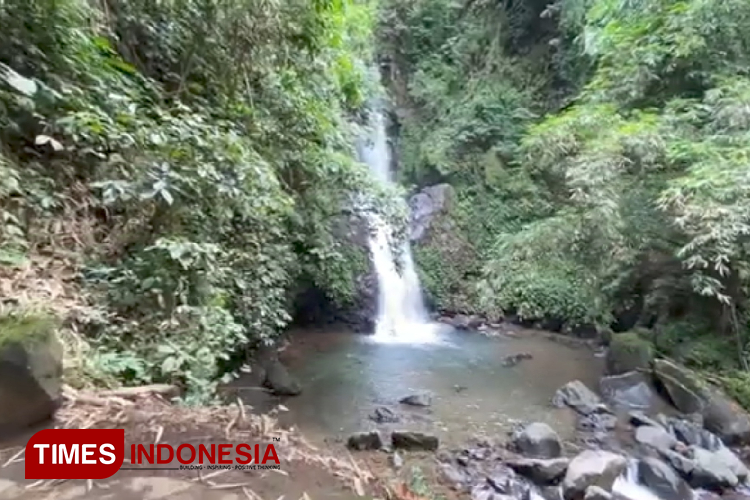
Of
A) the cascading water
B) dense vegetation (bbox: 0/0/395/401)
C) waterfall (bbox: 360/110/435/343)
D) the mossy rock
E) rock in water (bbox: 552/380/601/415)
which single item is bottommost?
the cascading water

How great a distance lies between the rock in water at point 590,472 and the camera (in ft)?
13.0

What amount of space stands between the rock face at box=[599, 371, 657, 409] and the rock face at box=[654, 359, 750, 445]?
0.17 m

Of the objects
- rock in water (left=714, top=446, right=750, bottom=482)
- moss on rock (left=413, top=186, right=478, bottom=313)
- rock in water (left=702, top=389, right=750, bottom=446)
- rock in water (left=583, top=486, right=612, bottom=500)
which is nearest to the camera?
rock in water (left=583, top=486, right=612, bottom=500)

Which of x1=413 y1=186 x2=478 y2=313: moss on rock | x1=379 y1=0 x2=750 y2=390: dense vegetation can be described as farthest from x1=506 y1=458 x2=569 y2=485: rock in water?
x1=413 y1=186 x2=478 y2=313: moss on rock

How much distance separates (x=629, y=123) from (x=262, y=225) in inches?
151

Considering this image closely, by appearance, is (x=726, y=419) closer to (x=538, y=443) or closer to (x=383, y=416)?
(x=538, y=443)

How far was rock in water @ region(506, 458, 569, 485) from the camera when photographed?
419 cm

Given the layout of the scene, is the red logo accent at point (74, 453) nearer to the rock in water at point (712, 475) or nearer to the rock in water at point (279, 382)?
the rock in water at point (279, 382)

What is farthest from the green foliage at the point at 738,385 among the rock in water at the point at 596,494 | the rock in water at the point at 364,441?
the rock in water at the point at 364,441

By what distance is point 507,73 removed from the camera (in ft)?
39.6

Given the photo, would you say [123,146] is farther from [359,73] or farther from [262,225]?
[359,73]

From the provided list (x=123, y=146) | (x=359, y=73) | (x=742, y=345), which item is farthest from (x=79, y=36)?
(x=742, y=345)

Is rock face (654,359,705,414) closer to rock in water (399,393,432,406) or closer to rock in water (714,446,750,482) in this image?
rock in water (714,446,750,482)

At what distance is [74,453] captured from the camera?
67.4 inches
